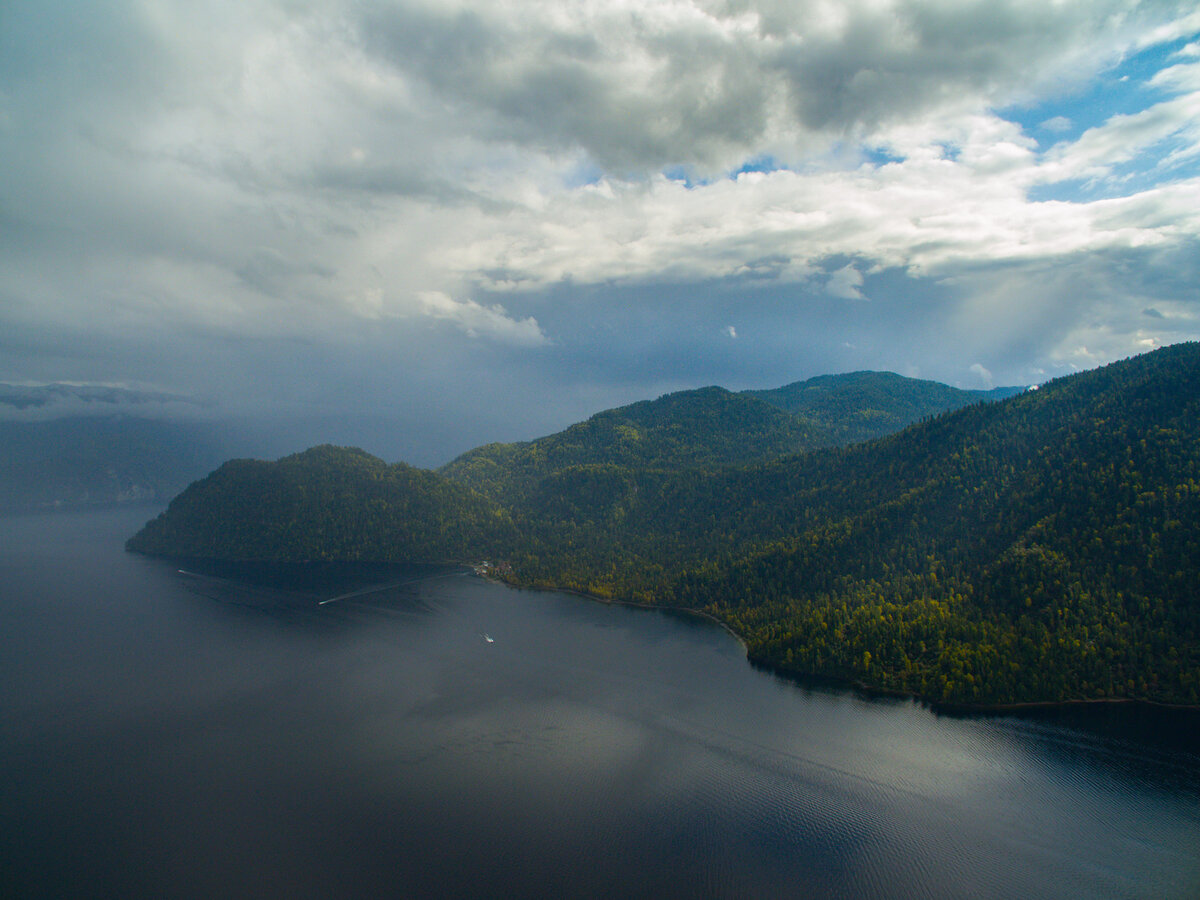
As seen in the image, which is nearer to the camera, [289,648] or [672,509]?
[289,648]

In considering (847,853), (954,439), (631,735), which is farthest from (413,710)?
(954,439)

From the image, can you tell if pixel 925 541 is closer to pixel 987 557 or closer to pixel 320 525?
pixel 987 557

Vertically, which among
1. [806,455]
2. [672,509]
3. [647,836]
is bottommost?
[647,836]

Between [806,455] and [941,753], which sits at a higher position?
[806,455]

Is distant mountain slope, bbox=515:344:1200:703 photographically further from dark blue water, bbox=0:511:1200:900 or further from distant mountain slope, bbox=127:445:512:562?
distant mountain slope, bbox=127:445:512:562

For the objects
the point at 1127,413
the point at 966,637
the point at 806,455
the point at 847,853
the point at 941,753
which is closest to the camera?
the point at 847,853

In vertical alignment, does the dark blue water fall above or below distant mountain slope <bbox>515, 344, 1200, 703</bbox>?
below

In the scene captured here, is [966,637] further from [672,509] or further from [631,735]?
[672,509]

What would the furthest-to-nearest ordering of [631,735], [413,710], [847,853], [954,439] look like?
1. [954,439]
2. [413,710]
3. [631,735]
4. [847,853]

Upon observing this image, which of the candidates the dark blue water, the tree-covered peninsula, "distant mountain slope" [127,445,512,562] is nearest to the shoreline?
the tree-covered peninsula
